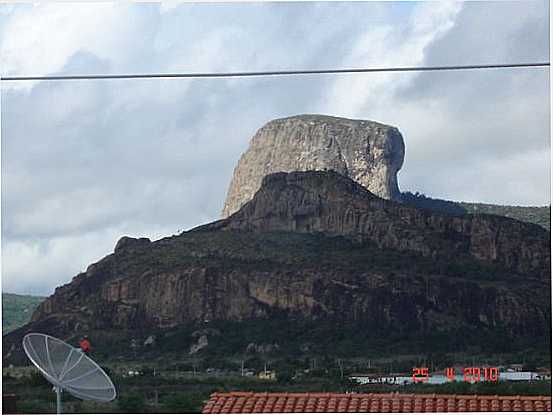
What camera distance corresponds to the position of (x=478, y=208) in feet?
64.8

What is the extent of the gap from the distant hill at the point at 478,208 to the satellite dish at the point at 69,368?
10.5 metres

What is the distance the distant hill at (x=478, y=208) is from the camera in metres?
19.7

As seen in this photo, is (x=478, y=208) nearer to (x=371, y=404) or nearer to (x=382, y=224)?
(x=382, y=224)

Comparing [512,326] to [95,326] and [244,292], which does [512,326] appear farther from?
[95,326]

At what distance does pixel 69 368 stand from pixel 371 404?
2.79m

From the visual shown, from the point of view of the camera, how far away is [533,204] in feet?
64.1

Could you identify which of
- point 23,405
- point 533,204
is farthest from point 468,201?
point 23,405

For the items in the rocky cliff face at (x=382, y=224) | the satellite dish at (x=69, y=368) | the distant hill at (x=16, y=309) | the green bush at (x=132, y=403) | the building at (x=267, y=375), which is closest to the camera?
the satellite dish at (x=69, y=368)

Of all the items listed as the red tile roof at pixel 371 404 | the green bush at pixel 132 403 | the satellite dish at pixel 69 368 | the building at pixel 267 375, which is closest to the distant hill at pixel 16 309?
the green bush at pixel 132 403
